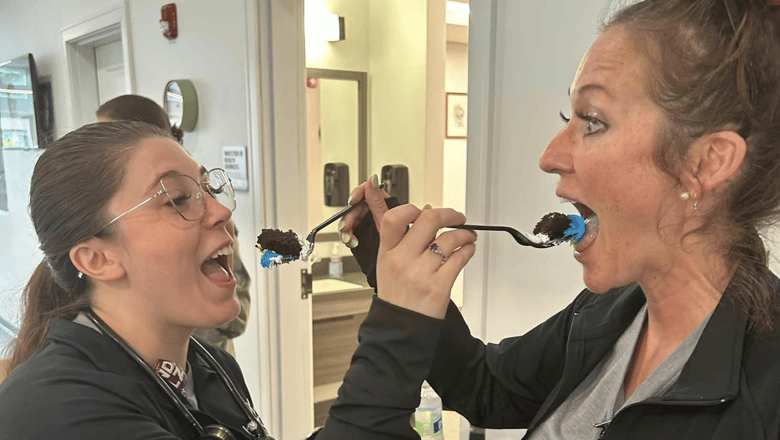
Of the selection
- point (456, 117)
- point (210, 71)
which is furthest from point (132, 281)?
point (456, 117)

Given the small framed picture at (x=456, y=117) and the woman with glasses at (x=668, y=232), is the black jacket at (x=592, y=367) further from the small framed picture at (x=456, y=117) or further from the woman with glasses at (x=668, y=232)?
the small framed picture at (x=456, y=117)

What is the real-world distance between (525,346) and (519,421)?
0.16 meters

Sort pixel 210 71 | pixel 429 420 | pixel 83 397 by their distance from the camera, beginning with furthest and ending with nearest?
pixel 210 71 → pixel 429 420 → pixel 83 397

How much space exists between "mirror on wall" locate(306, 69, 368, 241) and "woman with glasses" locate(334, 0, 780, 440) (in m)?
2.39

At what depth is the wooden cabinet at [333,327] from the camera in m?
2.87

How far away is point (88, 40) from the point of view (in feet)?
12.0

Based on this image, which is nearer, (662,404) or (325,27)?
(662,404)

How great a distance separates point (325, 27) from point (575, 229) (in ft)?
8.25

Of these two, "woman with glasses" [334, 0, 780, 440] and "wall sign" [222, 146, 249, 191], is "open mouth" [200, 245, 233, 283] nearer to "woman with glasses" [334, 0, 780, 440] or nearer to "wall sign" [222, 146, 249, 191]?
"woman with glasses" [334, 0, 780, 440]

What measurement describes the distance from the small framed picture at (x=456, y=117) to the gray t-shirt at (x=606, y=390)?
3297mm

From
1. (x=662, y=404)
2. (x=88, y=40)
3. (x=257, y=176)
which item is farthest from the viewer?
(x=88, y=40)

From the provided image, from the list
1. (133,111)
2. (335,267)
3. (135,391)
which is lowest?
(335,267)

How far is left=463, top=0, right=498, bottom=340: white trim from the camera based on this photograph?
1.33 meters

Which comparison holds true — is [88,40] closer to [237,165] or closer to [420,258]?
[237,165]
